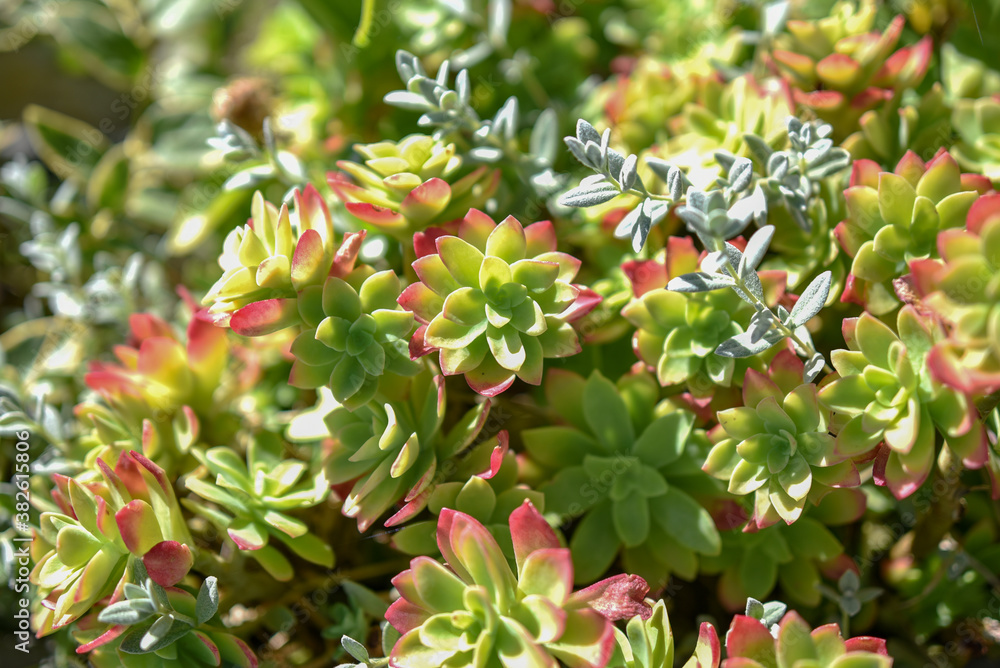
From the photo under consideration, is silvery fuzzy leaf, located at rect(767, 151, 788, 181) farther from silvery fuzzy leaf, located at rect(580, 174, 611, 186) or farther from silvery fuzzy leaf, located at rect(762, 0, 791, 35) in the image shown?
silvery fuzzy leaf, located at rect(762, 0, 791, 35)

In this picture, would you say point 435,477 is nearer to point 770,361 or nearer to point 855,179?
point 770,361

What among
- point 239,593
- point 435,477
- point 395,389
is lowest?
point 239,593

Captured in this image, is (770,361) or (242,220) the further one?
(242,220)

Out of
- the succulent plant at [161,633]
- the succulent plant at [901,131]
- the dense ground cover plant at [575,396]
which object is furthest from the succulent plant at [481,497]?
the succulent plant at [901,131]

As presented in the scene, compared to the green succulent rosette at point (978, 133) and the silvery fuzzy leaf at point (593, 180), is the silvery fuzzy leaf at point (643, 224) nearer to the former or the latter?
the silvery fuzzy leaf at point (593, 180)

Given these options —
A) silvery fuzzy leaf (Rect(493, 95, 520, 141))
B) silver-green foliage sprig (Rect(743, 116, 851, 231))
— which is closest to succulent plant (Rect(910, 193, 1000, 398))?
silver-green foliage sprig (Rect(743, 116, 851, 231))

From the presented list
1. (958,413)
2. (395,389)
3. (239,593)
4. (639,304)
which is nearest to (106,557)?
(239,593)
